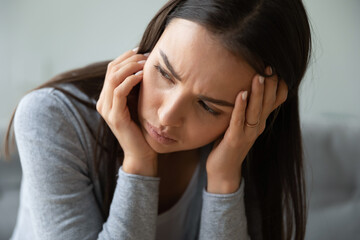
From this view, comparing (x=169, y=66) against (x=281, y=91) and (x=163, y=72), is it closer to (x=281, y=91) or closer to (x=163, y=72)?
(x=163, y=72)

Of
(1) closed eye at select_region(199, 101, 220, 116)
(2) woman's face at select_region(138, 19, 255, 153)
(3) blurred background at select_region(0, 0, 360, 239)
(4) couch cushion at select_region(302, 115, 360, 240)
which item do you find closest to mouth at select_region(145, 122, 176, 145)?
(2) woman's face at select_region(138, 19, 255, 153)

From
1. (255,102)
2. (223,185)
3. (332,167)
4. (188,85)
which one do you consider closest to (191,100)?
(188,85)

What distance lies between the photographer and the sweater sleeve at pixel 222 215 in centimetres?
93

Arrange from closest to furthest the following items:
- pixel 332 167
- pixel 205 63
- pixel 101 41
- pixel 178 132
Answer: pixel 205 63 → pixel 178 132 → pixel 332 167 → pixel 101 41

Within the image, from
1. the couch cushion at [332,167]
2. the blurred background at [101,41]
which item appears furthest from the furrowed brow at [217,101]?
the blurred background at [101,41]

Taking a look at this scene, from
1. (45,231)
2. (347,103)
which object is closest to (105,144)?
(45,231)

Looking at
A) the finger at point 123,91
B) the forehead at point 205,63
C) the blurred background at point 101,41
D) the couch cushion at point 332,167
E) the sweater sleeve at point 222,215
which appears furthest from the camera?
the blurred background at point 101,41

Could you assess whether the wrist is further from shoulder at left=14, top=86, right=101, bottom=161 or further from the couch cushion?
the couch cushion

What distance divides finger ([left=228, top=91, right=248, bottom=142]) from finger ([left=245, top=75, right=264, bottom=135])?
0.8 inches

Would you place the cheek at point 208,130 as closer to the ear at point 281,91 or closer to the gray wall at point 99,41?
the ear at point 281,91

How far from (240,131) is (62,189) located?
0.44 meters

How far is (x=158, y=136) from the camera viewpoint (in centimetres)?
82

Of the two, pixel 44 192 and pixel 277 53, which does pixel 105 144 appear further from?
pixel 277 53

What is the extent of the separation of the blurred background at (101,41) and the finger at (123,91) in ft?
3.47
